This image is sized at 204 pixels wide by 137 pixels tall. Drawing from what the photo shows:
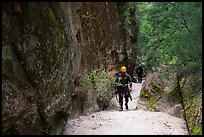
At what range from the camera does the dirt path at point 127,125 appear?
27.2 ft

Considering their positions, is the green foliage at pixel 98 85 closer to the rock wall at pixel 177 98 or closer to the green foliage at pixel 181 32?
the rock wall at pixel 177 98

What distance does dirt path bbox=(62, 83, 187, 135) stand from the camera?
27.2 ft

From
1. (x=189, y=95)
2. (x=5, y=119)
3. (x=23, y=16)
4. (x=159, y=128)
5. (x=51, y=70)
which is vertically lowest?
(x=159, y=128)

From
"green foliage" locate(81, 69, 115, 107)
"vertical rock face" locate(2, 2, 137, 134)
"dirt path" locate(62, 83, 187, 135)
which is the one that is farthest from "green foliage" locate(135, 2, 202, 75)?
"vertical rock face" locate(2, 2, 137, 134)

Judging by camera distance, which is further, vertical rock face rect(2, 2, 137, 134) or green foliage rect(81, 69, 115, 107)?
green foliage rect(81, 69, 115, 107)

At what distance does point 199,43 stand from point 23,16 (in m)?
5.46

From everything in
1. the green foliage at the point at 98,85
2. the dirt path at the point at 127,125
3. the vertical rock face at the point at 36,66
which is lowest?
the dirt path at the point at 127,125

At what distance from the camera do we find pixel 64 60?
7.29 metres

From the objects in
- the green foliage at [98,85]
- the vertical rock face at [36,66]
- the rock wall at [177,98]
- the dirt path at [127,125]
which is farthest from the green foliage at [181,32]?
the vertical rock face at [36,66]

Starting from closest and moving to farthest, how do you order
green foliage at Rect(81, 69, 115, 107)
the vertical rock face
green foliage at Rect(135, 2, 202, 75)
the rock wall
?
the vertical rock face, the rock wall, green foliage at Rect(135, 2, 202, 75), green foliage at Rect(81, 69, 115, 107)

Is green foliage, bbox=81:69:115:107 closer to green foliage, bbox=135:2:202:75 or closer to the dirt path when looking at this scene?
the dirt path

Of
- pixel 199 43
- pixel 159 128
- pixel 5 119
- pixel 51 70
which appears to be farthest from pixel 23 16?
pixel 199 43

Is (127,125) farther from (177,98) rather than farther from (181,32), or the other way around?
(181,32)

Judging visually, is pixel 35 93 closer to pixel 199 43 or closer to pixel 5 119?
pixel 5 119
